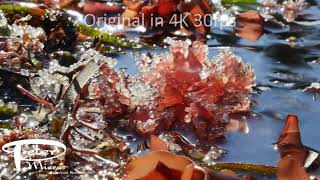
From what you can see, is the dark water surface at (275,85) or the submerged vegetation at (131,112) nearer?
the submerged vegetation at (131,112)

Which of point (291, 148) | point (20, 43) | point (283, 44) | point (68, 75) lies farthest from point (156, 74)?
point (283, 44)

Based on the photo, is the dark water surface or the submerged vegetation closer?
the submerged vegetation

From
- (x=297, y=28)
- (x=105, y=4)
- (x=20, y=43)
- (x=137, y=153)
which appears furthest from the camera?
(x=105, y=4)

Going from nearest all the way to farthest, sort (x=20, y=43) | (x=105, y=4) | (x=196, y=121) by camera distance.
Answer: (x=196, y=121), (x=20, y=43), (x=105, y=4)

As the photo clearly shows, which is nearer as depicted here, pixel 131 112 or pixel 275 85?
pixel 131 112

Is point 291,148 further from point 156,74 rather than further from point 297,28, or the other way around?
point 297,28

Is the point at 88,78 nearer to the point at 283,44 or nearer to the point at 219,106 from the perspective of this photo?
the point at 219,106

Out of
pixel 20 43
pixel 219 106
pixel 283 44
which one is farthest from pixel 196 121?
pixel 283 44

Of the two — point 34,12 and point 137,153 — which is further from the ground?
point 34,12

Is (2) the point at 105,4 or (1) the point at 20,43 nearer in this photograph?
(1) the point at 20,43
